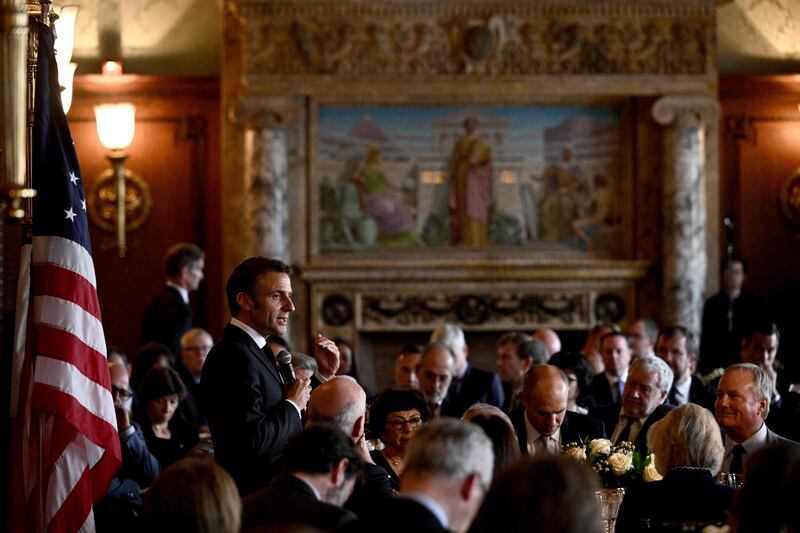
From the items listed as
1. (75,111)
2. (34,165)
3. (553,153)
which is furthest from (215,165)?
(34,165)

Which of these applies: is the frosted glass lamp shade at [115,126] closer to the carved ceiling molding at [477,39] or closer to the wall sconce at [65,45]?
the carved ceiling molding at [477,39]

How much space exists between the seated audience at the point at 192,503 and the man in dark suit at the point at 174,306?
24.9 ft

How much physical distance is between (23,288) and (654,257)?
412 inches

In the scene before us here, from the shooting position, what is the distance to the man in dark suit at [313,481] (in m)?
4.45

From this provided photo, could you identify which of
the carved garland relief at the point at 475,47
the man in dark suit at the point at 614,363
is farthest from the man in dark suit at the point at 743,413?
the carved garland relief at the point at 475,47

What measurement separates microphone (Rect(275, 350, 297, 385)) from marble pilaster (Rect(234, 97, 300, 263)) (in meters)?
8.70

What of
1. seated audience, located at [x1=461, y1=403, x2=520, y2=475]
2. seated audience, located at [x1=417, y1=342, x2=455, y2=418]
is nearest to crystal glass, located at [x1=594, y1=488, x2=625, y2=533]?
seated audience, located at [x1=461, y1=403, x2=520, y2=475]

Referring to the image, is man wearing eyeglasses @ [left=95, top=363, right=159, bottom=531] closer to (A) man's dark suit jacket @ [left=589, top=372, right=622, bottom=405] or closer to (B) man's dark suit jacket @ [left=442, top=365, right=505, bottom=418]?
(B) man's dark suit jacket @ [left=442, top=365, right=505, bottom=418]

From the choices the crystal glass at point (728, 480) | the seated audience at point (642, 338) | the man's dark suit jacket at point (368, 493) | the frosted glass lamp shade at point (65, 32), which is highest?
the frosted glass lamp shade at point (65, 32)

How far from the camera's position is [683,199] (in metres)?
15.2

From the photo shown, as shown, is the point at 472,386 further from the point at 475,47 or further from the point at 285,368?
the point at 475,47

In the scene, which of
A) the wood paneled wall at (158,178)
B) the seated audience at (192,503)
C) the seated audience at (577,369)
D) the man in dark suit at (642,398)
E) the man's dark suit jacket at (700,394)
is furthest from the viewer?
the wood paneled wall at (158,178)

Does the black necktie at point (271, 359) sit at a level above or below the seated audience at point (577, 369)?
above

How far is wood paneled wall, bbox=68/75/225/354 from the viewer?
15695 mm
